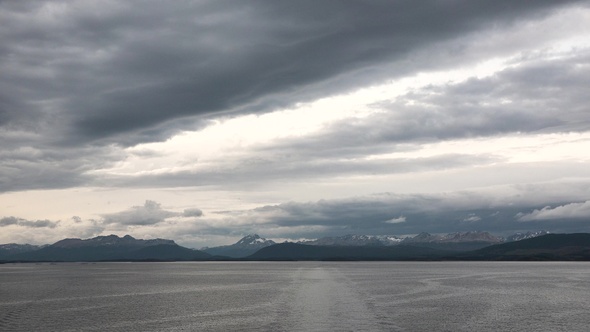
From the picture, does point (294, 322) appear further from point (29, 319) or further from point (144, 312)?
point (29, 319)

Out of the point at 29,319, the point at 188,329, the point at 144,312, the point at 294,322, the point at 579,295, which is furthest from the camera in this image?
the point at 579,295

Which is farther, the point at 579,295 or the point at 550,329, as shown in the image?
the point at 579,295

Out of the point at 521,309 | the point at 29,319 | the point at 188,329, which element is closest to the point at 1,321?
the point at 29,319

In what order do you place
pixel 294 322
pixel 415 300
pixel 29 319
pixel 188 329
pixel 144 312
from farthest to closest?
pixel 415 300
pixel 144 312
pixel 29 319
pixel 294 322
pixel 188 329

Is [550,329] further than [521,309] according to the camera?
No

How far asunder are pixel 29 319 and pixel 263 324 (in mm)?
34538

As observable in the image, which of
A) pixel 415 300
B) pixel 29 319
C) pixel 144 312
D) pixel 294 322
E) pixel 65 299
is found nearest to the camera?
pixel 294 322

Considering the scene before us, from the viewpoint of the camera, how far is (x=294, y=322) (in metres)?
77.1

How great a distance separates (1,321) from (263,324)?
37.3 meters

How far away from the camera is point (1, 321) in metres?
80.7

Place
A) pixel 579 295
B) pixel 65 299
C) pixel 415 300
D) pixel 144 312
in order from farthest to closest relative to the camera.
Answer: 1. pixel 579 295
2. pixel 65 299
3. pixel 415 300
4. pixel 144 312

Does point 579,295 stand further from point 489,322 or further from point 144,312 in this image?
point 144,312

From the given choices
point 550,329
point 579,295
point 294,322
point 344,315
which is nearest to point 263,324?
point 294,322

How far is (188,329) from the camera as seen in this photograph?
71.3m
